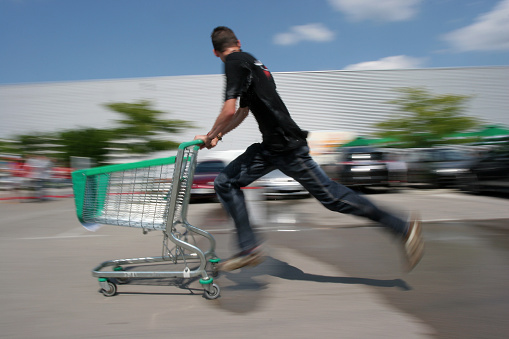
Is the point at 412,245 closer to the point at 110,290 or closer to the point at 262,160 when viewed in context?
the point at 262,160

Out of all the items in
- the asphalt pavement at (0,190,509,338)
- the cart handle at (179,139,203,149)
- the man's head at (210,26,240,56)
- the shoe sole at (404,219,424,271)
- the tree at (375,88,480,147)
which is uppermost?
the tree at (375,88,480,147)

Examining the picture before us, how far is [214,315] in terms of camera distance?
2910 mm

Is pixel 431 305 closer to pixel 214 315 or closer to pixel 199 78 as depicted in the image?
pixel 214 315

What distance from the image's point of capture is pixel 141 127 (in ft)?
74.4

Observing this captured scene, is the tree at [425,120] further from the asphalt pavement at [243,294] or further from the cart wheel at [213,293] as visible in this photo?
the cart wheel at [213,293]

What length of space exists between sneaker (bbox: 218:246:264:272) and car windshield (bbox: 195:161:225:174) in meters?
9.95

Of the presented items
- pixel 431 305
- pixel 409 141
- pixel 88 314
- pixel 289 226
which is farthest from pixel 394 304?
pixel 409 141

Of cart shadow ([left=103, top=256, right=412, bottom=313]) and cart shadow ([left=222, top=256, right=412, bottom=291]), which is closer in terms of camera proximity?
cart shadow ([left=103, top=256, right=412, bottom=313])

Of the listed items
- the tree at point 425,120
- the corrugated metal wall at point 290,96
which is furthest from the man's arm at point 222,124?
the corrugated metal wall at point 290,96

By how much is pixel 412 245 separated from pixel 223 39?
2.17 meters

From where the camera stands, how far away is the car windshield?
13373mm

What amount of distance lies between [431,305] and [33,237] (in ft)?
18.3

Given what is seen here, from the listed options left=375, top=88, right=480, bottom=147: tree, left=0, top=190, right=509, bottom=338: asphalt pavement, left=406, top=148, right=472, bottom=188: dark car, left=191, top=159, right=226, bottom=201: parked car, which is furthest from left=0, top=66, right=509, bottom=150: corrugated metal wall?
left=0, top=190, right=509, bottom=338: asphalt pavement

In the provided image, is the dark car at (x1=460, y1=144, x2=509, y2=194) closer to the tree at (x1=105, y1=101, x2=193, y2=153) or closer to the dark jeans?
the dark jeans
